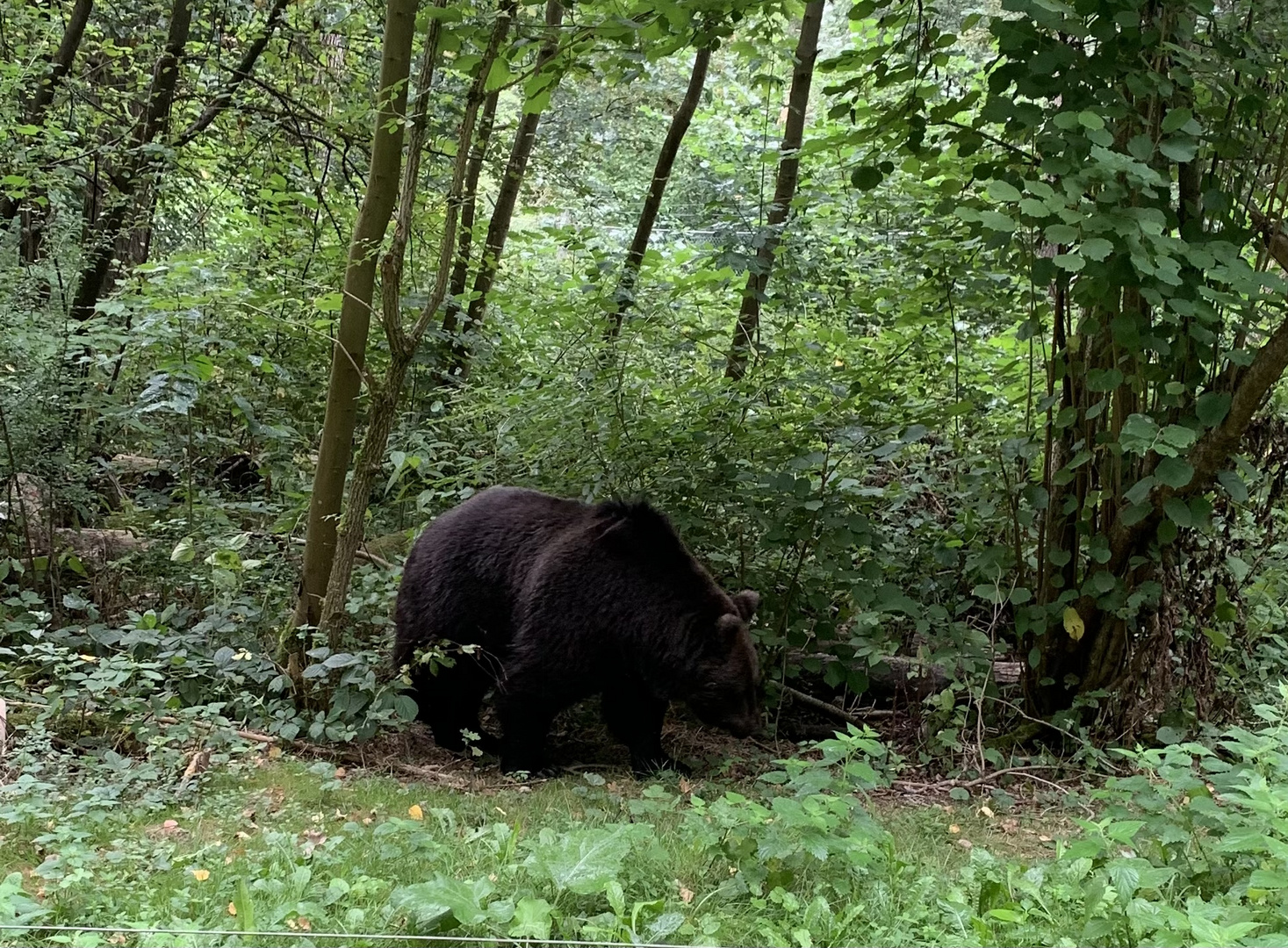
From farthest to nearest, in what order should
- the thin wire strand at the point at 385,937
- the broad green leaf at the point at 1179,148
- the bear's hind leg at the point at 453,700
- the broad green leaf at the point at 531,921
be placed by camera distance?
the bear's hind leg at the point at 453,700
the broad green leaf at the point at 1179,148
the broad green leaf at the point at 531,921
the thin wire strand at the point at 385,937

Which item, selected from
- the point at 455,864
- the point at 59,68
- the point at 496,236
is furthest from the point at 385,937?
the point at 59,68

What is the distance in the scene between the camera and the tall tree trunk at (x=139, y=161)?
9312 millimetres

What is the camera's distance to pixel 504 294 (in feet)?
35.5

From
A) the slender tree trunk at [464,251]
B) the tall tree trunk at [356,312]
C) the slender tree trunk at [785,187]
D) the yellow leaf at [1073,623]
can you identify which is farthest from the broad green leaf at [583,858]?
the slender tree trunk at [464,251]

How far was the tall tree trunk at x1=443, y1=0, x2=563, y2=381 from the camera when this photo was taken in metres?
10.0

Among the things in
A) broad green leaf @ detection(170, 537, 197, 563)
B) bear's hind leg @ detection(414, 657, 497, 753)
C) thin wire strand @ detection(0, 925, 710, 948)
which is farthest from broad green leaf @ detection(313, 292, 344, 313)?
thin wire strand @ detection(0, 925, 710, 948)

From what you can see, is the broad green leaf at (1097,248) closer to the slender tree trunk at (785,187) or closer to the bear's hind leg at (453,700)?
the slender tree trunk at (785,187)

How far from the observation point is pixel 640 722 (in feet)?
21.4

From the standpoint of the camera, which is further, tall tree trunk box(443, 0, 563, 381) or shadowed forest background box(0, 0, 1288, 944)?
tall tree trunk box(443, 0, 563, 381)

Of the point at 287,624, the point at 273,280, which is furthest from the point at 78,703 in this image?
the point at 273,280

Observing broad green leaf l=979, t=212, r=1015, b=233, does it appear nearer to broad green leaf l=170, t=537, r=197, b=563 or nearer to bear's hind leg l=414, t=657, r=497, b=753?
bear's hind leg l=414, t=657, r=497, b=753

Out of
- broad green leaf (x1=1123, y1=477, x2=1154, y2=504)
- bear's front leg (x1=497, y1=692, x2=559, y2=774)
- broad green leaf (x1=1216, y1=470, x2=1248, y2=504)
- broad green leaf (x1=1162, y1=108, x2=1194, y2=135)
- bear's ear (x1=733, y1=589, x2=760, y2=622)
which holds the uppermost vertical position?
broad green leaf (x1=1162, y1=108, x2=1194, y2=135)

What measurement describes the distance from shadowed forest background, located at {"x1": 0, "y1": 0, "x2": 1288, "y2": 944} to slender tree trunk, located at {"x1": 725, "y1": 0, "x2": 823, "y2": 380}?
0.07m

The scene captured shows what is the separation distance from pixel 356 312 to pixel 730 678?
131 inches
